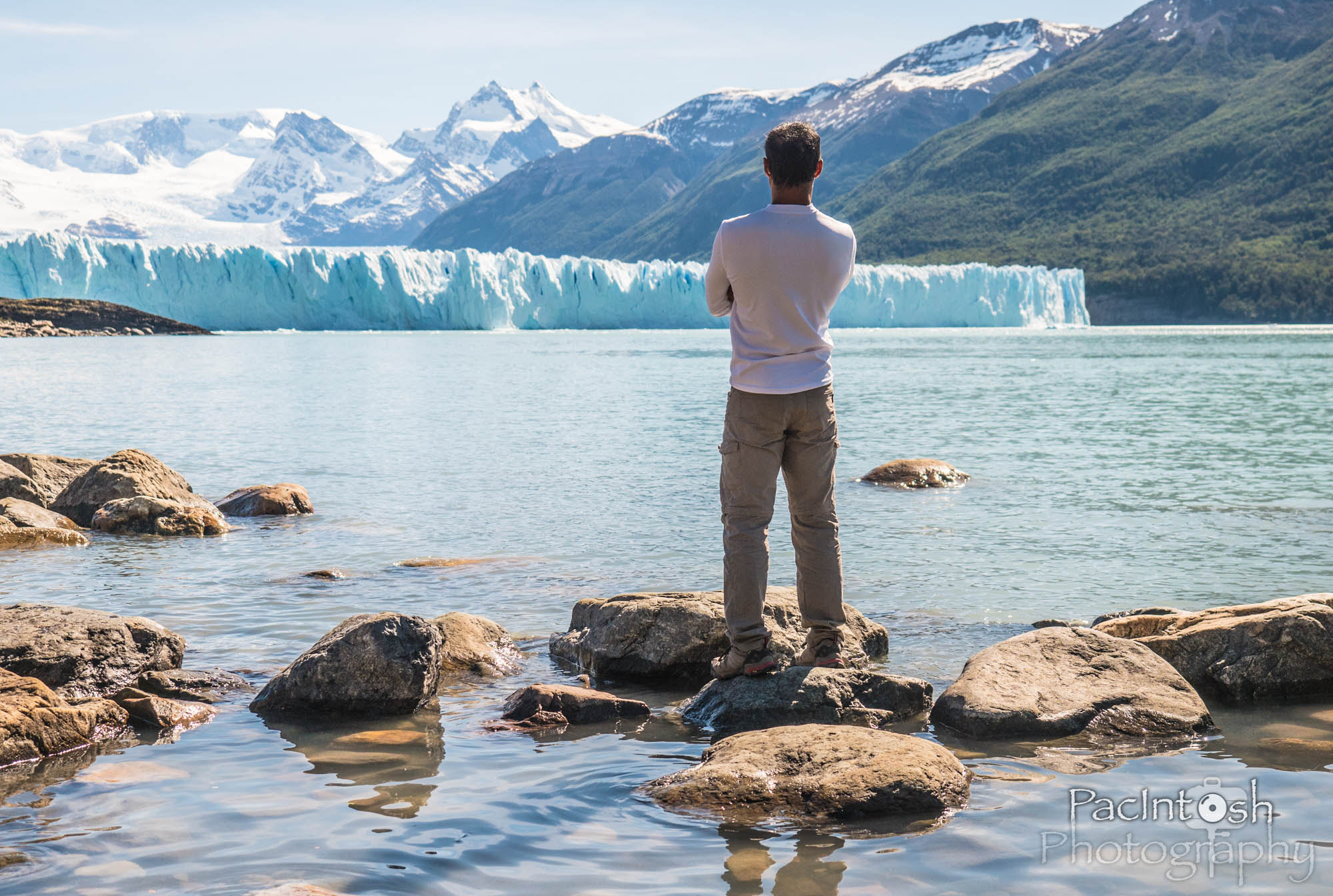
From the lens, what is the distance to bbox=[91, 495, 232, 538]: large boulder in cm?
991

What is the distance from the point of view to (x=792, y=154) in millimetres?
4090

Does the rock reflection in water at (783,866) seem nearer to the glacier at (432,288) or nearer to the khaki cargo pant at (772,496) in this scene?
the khaki cargo pant at (772,496)

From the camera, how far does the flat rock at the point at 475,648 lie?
5527 millimetres

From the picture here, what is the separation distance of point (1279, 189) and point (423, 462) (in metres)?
96.2

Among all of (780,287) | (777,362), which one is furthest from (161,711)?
(780,287)

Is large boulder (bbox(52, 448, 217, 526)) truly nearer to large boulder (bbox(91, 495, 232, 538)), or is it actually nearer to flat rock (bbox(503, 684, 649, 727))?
large boulder (bbox(91, 495, 232, 538))

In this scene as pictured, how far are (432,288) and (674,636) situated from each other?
5244 cm

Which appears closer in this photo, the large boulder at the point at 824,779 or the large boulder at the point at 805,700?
the large boulder at the point at 824,779

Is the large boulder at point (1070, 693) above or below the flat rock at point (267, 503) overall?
above

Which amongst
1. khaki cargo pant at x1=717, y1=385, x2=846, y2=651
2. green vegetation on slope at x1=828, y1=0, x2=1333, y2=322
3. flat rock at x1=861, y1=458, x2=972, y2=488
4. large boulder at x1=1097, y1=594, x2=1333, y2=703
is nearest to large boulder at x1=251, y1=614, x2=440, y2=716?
khaki cargo pant at x1=717, y1=385, x2=846, y2=651

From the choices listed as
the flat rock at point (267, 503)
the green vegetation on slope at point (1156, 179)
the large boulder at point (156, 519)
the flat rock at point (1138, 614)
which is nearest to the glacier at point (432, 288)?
the green vegetation on slope at point (1156, 179)

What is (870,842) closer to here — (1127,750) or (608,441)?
(1127,750)

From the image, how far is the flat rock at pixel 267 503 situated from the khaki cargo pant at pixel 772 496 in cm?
757

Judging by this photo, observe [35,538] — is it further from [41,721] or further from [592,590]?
[41,721]
